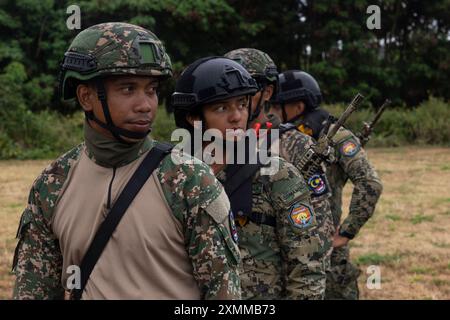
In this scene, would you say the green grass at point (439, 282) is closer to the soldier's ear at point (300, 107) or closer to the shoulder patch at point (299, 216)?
the soldier's ear at point (300, 107)

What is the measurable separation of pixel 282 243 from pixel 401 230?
673 centimetres

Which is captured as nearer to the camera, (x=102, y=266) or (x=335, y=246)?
(x=102, y=266)

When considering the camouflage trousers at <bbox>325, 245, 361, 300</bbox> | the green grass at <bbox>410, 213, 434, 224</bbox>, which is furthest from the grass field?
the camouflage trousers at <bbox>325, 245, 361, 300</bbox>

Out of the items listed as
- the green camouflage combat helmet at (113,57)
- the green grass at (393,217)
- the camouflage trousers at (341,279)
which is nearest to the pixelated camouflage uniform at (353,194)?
the camouflage trousers at (341,279)

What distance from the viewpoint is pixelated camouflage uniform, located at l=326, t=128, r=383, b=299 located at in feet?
16.0

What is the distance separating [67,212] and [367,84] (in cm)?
2421

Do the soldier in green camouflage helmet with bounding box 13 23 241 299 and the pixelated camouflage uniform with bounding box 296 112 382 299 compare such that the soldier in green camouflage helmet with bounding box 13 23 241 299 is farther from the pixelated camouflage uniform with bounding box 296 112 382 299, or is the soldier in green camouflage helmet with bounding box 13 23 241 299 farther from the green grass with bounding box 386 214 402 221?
the green grass with bounding box 386 214 402 221

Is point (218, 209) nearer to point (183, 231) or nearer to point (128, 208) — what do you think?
point (183, 231)

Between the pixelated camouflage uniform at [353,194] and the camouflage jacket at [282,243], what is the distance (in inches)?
73.7

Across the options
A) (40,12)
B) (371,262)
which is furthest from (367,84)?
(371,262)

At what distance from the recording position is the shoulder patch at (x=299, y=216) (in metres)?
2.96

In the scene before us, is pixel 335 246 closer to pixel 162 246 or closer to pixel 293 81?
pixel 293 81

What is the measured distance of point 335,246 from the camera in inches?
204

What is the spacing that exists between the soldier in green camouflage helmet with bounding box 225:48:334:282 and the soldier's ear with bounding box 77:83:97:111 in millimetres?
1347
